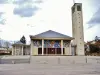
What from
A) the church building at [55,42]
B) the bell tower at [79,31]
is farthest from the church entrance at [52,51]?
the bell tower at [79,31]

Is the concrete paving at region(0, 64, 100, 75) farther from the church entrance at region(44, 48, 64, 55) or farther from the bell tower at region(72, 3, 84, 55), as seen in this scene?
the bell tower at region(72, 3, 84, 55)

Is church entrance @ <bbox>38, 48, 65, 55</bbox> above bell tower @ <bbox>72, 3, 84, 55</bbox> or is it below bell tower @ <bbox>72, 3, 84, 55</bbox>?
below

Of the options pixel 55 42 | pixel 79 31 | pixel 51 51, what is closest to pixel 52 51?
pixel 51 51

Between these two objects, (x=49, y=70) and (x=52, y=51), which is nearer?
(x=49, y=70)

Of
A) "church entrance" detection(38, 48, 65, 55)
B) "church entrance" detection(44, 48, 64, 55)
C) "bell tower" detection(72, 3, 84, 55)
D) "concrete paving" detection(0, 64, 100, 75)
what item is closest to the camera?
"concrete paving" detection(0, 64, 100, 75)

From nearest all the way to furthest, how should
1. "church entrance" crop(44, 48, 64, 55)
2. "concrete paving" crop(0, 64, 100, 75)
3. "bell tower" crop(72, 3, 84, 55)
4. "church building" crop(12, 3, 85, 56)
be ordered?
"concrete paving" crop(0, 64, 100, 75)
"church building" crop(12, 3, 85, 56)
"church entrance" crop(44, 48, 64, 55)
"bell tower" crop(72, 3, 84, 55)

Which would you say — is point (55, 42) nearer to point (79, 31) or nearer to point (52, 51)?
point (52, 51)

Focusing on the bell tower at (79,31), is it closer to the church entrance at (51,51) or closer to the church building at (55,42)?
the church building at (55,42)

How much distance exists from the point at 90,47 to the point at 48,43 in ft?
84.4

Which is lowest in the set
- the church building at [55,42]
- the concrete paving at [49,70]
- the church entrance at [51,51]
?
the concrete paving at [49,70]

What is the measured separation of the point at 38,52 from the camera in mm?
57312

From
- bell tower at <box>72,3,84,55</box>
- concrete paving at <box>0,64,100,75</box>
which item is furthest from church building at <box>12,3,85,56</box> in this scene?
concrete paving at <box>0,64,100,75</box>

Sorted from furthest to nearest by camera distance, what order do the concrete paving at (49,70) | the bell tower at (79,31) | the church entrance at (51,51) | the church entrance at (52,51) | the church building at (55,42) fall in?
1. the bell tower at (79,31)
2. the church entrance at (52,51)
3. the church entrance at (51,51)
4. the church building at (55,42)
5. the concrete paving at (49,70)

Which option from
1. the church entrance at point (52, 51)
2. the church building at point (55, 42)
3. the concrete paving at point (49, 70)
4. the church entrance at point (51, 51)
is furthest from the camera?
the church entrance at point (52, 51)
